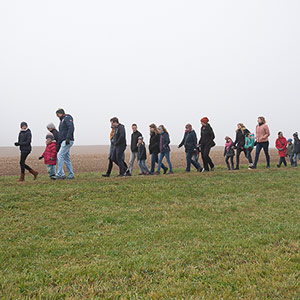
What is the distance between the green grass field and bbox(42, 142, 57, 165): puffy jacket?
0.80 m

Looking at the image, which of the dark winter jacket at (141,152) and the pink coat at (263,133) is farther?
the pink coat at (263,133)

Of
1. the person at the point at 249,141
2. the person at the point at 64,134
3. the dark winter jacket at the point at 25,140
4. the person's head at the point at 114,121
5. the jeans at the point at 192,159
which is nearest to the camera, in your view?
the person at the point at 64,134

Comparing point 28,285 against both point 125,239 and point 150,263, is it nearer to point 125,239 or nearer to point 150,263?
point 150,263

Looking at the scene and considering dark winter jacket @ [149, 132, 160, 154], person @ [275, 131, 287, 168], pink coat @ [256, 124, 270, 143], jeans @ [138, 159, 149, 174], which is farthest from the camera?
person @ [275, 131, 287, 168]

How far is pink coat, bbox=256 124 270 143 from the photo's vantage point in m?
12.9

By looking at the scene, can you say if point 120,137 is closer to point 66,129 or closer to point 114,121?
point 114,121

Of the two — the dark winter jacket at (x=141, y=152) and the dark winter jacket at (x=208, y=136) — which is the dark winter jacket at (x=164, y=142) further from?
the dark winter jacket at (x=208, y=136)

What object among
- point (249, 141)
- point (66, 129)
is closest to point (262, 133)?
point (249, 141)

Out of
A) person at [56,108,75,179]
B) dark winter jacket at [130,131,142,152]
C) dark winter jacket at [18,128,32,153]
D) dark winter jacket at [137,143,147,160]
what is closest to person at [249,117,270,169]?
dark winter jacket at [137,143,147,160]

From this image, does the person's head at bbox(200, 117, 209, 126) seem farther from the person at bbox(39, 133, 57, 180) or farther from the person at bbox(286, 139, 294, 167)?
the person at bbox(286, 139, 294, 167)

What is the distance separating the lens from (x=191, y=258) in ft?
15.1

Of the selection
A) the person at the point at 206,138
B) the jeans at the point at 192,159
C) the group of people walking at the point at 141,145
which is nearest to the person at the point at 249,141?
the group of people walking at the point at 141,145

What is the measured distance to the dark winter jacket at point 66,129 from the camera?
10227 millimetres

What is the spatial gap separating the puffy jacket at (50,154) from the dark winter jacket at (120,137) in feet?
7.14
